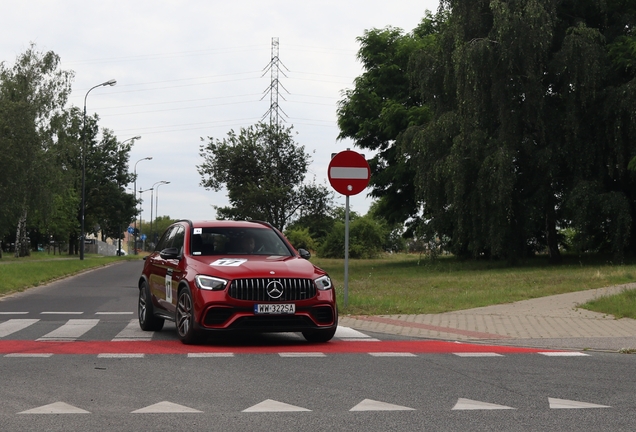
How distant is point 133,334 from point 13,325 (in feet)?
8.33

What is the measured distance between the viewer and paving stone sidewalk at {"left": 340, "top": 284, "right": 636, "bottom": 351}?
41.2ft

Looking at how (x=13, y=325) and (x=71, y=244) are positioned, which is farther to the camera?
(x=71, y=244)

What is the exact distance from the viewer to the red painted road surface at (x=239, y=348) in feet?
36.5

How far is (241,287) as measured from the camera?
11328 millimetres

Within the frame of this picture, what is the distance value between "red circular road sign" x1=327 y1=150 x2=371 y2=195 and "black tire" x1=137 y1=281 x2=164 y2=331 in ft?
13.9

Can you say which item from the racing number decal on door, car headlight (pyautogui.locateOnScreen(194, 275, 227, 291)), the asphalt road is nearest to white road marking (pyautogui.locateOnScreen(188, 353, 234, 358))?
the asphalt road

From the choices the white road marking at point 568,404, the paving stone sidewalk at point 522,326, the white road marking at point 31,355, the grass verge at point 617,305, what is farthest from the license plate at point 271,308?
the grass verge at point 617,305

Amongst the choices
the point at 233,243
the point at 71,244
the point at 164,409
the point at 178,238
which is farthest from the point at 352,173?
the point at 71,244

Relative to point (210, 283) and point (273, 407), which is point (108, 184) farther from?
point (273, 407)

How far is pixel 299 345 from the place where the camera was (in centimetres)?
1196

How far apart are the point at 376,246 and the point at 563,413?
2758 inches

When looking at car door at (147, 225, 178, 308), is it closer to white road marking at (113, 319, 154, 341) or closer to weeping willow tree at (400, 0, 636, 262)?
white road marking at (113, 319, 154, 341)

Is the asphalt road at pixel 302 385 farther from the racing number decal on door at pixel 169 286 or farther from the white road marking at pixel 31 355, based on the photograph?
the racing number decal on door at pixel 169 286

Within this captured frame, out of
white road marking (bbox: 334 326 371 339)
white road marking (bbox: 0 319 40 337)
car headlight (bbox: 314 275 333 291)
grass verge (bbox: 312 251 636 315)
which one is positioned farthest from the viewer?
grass verge (bbox: 312 251 636 315)
